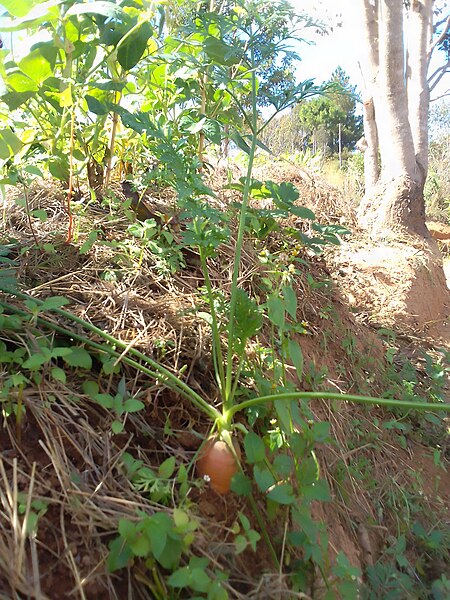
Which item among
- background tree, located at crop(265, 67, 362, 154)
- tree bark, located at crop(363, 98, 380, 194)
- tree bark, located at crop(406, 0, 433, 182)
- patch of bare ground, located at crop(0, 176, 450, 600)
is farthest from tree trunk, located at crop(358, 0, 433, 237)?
background tree, located at crop(265, 67, 362, 154)

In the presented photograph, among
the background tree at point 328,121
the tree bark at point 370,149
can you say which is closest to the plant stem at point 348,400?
the tree bark at point 370,149

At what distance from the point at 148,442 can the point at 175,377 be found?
0.56ft

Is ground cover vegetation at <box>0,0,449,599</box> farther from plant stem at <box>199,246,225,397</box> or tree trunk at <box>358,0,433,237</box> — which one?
tree trunk at <box>358,0,433,237</box>

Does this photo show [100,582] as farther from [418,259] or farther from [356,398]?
[418,259]

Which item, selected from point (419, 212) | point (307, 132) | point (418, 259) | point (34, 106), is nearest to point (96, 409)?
point (34, 106)

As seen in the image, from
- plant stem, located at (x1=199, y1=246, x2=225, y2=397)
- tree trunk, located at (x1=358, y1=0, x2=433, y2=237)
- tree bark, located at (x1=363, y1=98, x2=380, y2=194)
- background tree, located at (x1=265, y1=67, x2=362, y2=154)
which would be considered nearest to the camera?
plant stem, located at (x1=199, y1=246, x2=225, y2=397)

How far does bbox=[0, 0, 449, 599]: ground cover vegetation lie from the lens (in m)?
0.93

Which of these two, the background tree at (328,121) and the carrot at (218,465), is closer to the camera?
the carrot at (218,465)

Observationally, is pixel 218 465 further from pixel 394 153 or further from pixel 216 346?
pixel 394 153

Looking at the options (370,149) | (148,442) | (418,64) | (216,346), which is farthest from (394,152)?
(148,442)

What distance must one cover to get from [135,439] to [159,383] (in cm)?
16

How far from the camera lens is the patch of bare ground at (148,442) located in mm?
885

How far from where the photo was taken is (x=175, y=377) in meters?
1.16

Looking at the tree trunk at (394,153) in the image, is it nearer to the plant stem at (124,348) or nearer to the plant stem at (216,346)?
the plant stem at (216,346)
